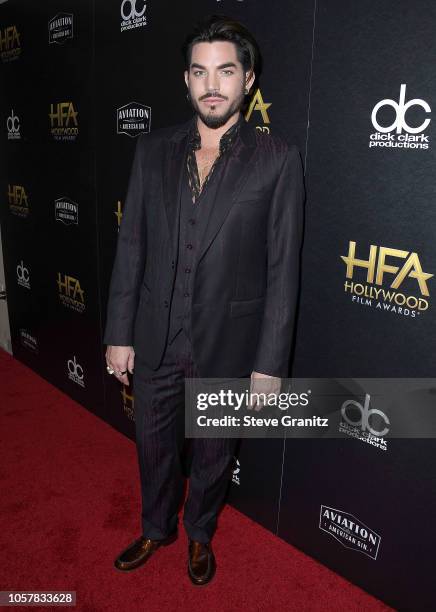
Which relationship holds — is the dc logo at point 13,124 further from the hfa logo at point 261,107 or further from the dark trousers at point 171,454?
the dark trousers at point 171,454

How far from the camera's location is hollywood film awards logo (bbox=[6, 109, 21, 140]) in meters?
3.63

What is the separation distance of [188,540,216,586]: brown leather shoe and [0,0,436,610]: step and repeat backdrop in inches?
15.7

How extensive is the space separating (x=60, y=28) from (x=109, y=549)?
2866 mm

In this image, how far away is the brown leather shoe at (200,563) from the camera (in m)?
2.15

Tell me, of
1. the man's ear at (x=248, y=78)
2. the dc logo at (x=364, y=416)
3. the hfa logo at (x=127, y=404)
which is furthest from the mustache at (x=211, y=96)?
the hfa logo at (x=127, y=404)

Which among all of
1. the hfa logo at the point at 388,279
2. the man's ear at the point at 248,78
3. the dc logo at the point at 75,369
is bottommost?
the dc logo at the point at 75,369

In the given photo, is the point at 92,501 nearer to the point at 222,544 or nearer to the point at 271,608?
the point at 222,544

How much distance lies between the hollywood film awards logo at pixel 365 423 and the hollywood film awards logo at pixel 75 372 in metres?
2.05

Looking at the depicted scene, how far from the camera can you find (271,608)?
2049 mm

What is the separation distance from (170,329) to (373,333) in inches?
29.4

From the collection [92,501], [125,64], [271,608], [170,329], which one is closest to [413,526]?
[271,608]

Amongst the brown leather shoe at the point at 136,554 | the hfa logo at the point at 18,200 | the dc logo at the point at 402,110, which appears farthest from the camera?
the hfa logo at the point at 18,200

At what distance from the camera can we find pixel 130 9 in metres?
2.54

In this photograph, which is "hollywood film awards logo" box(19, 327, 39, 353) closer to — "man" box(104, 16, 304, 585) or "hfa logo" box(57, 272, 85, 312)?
"hfa logo" box(57, 272, 85, 312)
